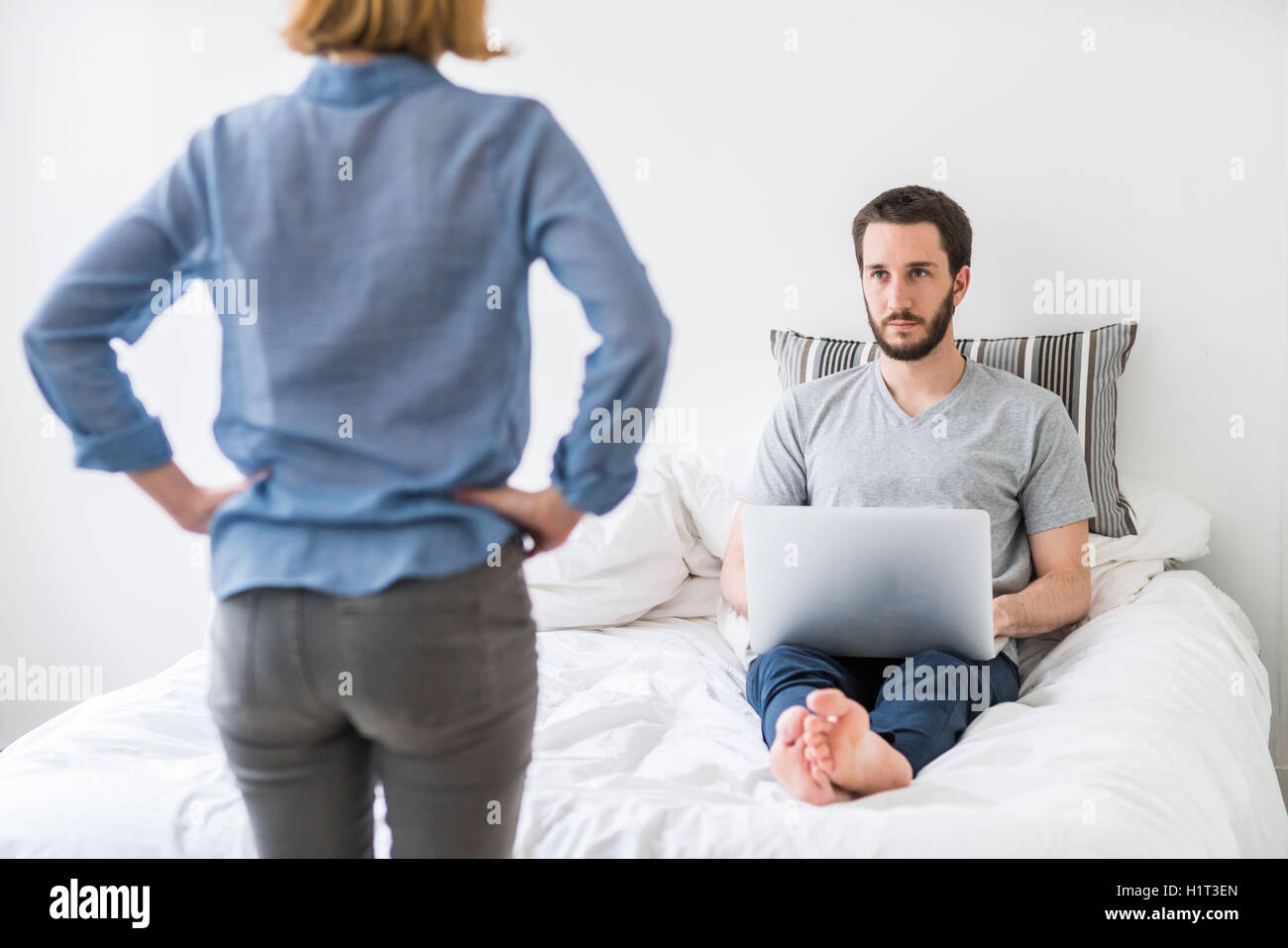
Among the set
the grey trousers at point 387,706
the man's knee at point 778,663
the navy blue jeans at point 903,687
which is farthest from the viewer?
the man's knee at point 778,663

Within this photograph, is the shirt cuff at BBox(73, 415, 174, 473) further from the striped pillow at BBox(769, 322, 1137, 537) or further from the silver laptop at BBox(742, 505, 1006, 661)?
the striped pillow at BBox(769, 322, 1137, 537)

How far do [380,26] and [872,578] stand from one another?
3.07 feet

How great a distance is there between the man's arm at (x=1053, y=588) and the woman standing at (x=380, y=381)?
1.03m

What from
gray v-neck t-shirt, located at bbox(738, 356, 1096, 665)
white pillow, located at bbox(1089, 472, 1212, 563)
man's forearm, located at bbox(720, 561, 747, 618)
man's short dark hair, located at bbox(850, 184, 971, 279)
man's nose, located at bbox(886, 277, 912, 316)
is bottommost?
man's forearm, located at bbox(720, 561, 747, 618)

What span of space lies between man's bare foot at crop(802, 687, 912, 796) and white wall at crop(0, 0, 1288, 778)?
1.23 meters

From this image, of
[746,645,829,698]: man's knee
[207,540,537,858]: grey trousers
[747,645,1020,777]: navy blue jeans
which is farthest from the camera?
[746,645,829,698]: man's knee

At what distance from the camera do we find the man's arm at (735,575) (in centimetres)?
177

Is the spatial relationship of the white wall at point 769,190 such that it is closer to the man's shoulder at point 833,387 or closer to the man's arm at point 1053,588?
the man's shoulder at point 833,387

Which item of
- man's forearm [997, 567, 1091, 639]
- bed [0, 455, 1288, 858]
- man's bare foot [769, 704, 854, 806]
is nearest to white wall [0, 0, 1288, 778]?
bed [0, 455, 1288, 858]

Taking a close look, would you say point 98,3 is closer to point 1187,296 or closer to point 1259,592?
point 1187,296

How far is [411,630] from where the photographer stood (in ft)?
2.41

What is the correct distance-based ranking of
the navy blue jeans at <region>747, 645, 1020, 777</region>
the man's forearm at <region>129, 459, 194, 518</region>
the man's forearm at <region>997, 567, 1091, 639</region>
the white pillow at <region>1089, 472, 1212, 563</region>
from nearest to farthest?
the man's forearm at <region>129, 459, 194, 518</region> < the navy blue jeans at <region>747, 645, 1020, 777</region> < the man's forearm at <region>997, 567, 1091, 639</region> < the white pillow at <region>1089, 472, 1212, 563</region>

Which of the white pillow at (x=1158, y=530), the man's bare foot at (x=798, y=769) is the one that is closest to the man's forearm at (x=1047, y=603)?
the white pillow at (x=1158, y=530)

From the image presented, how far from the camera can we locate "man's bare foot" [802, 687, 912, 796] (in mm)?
1155
